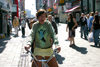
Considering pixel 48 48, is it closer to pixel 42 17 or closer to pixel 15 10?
pixel 42 17

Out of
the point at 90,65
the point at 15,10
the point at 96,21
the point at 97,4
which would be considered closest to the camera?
the point at 90,65

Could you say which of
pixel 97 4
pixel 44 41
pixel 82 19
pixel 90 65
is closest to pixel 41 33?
pixel 44 41

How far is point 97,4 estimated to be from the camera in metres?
26.1

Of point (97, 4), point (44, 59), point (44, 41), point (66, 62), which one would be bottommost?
point (66, 62)

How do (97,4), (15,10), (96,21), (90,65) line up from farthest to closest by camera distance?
(15,10) → (97,4) → (96,21) → (90,65)

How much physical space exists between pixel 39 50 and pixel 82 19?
11.1 meters

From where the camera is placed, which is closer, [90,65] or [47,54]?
[47,54]

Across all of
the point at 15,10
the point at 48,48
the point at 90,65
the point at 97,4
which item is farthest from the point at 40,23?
the point at 15,10

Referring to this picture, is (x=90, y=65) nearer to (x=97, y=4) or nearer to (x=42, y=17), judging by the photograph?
(x=42, y=17)

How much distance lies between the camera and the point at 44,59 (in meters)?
3.93

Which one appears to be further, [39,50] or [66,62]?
[66,62]

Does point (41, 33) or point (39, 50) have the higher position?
point (41, 33)

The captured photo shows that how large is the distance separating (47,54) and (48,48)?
11 cm

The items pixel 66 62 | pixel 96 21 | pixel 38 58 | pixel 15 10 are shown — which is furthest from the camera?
pixel 15 10
